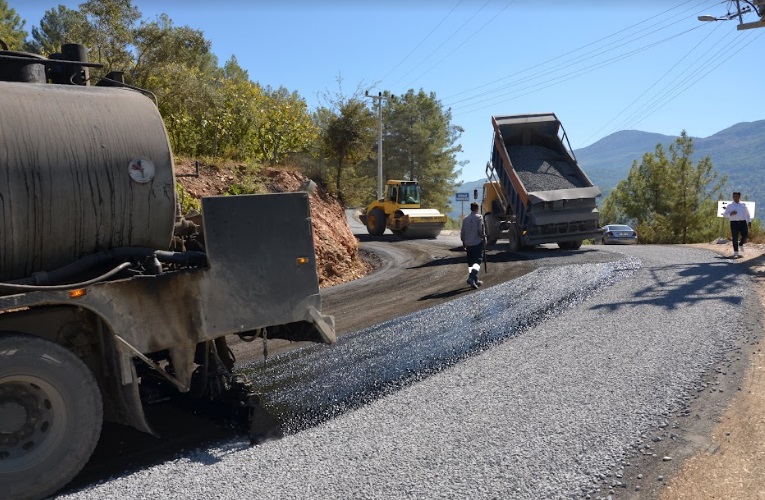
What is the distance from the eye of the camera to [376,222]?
93.4ft

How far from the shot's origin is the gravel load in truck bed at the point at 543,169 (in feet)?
58.2

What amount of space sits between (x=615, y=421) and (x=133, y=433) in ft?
12.7

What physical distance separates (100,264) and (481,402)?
10.7ft

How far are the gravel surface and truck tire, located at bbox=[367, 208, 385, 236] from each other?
18.1 metres

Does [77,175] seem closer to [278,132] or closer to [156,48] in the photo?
[156,48]

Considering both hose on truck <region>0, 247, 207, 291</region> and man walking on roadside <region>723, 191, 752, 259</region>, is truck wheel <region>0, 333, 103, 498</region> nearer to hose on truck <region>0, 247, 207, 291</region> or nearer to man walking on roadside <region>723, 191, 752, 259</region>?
hose on truck <region>0, 247, 207, 291</region>

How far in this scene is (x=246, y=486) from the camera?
4.30 metres

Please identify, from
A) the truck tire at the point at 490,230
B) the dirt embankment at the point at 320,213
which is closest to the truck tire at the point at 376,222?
the dirt embankment at the point at 320,213

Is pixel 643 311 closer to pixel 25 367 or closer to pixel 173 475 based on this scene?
pixel 173 475

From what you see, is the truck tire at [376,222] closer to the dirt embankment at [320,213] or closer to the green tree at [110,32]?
the dirt embankment at [320,213]

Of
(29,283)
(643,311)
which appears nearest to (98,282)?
(29,283)

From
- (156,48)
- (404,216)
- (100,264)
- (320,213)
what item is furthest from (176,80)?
(100,264)

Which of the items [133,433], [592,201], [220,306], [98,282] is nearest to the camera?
[98,282]

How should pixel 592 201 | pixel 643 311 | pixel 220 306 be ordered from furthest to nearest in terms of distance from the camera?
pixel 592 201 → pixel 643 311 → pixel 220 306
